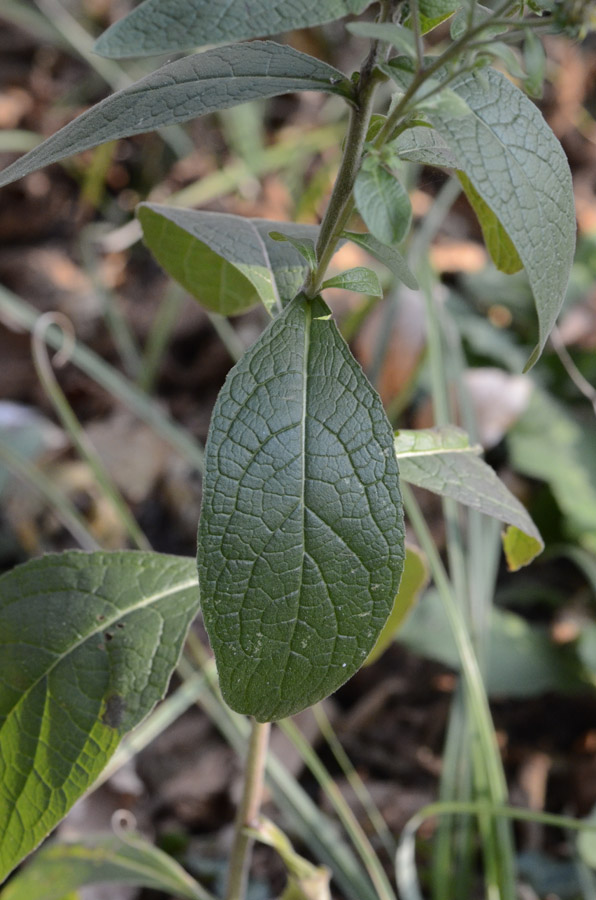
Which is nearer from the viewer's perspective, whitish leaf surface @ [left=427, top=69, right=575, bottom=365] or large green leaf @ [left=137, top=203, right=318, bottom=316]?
whitish leaf surface @ [left=427, top=69, right=575, bottom=365]

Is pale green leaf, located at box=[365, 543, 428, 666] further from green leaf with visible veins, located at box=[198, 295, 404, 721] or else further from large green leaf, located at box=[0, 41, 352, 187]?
large green leaf, located at box=[0, 41, 352, 187]

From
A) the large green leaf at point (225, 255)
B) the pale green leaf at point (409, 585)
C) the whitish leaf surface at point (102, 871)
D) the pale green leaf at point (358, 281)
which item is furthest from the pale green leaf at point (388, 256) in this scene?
the whitish leaf surface at point (102, 871)

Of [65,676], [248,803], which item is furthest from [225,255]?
[248,803]

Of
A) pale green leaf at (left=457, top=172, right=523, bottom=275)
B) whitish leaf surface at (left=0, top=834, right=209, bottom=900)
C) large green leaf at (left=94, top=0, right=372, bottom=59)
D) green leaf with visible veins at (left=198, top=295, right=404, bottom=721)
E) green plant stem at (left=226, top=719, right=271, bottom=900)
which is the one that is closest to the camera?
large green leaf at (left=94, top=0, right=372, bottom=59)

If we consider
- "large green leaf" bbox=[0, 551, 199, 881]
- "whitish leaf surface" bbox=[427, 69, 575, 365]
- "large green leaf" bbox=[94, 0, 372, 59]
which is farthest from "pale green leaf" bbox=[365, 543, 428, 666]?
"large green leaf" bbox=[94, 0, 372, 59]

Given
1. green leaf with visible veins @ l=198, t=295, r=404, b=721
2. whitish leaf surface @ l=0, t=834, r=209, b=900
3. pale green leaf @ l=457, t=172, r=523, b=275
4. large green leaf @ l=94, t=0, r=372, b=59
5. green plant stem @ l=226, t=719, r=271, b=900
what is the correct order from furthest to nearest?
whitish leaf surface @ l=0, t=834, r=209, b=900, green plant stem @ l=226, t=719, r=271, b=900, pale green leaf @ l=457, t=172, r=523, b=275, green leaf with visible veins @ l=198, t=295, r=404, b=721, large green leaf @ l=94, t=0, r=372, b=59

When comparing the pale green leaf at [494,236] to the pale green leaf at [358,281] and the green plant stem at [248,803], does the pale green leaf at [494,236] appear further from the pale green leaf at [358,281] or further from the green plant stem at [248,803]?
the green plant stem at [248,803]


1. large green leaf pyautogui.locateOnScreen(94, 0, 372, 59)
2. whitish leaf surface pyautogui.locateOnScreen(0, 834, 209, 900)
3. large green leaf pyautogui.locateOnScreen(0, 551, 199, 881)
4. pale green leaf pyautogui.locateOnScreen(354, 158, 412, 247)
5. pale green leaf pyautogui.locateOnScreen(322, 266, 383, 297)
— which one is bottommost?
whitish leaf surface pyautogui.locateOnScreen(0, 834, 209, 900)
